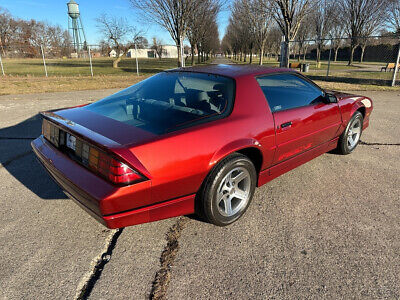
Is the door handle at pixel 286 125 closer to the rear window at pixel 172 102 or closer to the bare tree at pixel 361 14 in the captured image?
the rear window at pixel 172 102

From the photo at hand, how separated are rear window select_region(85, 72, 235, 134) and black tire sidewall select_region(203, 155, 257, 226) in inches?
16.2

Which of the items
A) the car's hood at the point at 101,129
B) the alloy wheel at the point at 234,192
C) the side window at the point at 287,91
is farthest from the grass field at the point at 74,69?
the alloy wheel at the point at 234,192

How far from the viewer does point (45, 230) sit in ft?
7.99

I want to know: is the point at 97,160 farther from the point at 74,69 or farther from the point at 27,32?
the point at 27,32

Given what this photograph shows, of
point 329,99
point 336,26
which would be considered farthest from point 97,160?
point 336,26

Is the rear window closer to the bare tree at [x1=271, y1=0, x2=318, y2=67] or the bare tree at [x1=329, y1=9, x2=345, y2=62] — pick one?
the bare tree at [x1=271, y1=0, x2=318, y2=67]

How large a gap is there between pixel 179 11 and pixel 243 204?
1525 centimetres

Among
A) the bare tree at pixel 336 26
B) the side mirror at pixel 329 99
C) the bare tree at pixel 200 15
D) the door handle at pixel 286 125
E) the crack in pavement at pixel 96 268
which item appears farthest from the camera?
the bare tree at pixel 336 26

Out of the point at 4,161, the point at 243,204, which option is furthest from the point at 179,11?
the point at 243,204

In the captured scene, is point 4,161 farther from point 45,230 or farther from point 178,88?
point 178,88

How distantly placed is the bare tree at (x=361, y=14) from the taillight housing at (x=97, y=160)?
112 ft

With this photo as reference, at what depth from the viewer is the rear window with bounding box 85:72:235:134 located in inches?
89.6

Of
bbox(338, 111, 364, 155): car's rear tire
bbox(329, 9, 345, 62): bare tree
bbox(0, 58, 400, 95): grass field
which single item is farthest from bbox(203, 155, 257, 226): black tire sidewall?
bbox(329, 9, 345, 62): bare tree

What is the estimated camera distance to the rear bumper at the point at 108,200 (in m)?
1.85
